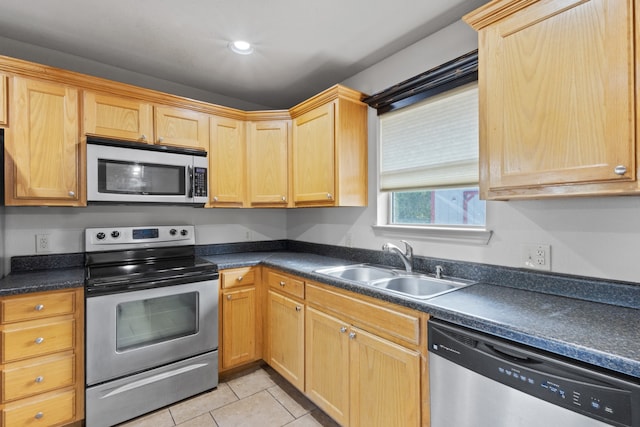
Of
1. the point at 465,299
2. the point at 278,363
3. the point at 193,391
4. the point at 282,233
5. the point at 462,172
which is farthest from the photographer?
the point at 282,233

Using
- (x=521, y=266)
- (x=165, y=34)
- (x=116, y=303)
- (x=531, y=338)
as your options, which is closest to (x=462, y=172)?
(x=521, y=266)

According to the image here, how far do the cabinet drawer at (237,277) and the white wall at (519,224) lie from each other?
88cm

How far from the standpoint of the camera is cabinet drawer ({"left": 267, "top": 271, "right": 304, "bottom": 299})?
7.03 feet

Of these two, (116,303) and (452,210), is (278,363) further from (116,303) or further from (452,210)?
(452,210)

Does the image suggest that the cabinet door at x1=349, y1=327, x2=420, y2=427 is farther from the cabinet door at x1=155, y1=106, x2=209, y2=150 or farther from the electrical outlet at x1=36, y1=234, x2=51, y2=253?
the electrical outlet at x1=36, y1=234, x2=51, y2=253

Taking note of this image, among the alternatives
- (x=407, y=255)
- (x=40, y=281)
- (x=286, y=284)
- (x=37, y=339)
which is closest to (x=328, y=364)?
(x=286, y=284)

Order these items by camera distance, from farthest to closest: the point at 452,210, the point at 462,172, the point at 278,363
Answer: the point at 278,363
the point at 452,210
the point at 462,172

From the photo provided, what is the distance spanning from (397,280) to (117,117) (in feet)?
7.30

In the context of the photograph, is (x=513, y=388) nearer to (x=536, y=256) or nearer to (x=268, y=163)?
(x=536, y=256)

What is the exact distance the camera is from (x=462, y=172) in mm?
1893

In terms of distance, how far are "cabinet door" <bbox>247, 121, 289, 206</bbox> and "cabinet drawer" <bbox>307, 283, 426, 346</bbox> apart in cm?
106

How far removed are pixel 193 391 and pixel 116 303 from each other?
2.72 ft

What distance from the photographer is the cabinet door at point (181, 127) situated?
93.0 inches

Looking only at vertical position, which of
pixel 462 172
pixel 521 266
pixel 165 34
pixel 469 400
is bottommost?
pixel 469 400
